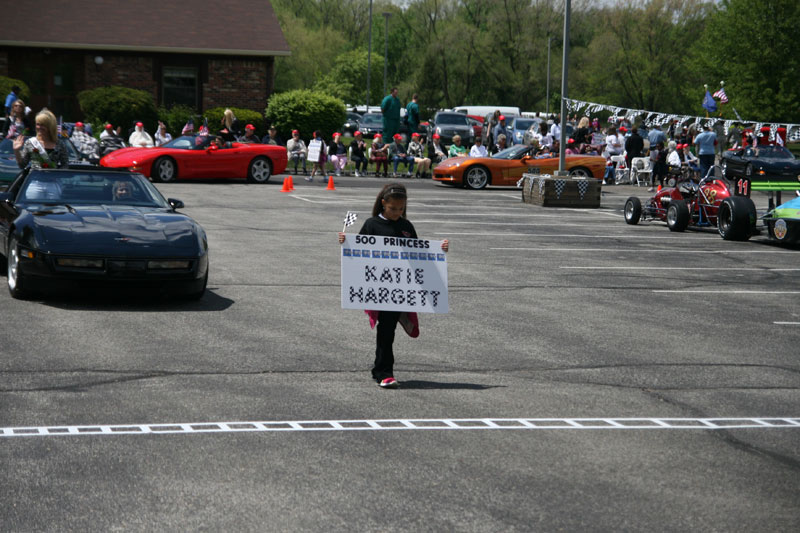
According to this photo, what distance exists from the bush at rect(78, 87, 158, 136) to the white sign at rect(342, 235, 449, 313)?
1267 inches

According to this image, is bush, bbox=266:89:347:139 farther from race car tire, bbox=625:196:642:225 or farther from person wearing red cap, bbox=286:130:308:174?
race car tire, bbox=625:196:642:225

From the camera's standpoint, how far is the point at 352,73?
8475 cm

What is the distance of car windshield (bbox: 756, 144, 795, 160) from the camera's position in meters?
38.4

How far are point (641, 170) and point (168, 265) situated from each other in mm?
25618

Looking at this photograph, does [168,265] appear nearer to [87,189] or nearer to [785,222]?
[87,189]

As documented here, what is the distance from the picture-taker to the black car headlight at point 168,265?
10367 mm

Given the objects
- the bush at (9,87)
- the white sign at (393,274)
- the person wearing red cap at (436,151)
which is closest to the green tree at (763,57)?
the person wearing red cap at (436,151)

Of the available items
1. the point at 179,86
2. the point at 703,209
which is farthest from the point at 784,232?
the point at 179,86

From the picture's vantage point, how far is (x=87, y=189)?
39.0 feet

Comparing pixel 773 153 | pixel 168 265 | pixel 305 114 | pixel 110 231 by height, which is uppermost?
pixel 305 114

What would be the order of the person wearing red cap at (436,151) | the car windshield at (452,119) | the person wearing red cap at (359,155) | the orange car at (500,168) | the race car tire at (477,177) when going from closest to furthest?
the orange car at (500,168), the race car tire at (477,177), the person wearing red cap at (359,155), the person wearing red cap at (436,151), the car windshield at (452,119)

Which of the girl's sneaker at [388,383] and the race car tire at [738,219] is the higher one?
the race car tire at [738,219]

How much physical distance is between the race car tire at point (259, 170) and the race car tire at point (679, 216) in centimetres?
1276

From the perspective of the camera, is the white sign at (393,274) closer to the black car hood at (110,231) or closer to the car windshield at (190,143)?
the black car hood at (110,231)
